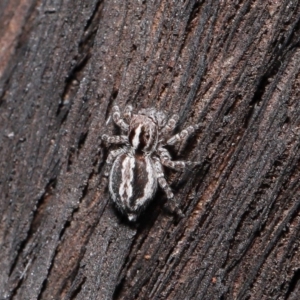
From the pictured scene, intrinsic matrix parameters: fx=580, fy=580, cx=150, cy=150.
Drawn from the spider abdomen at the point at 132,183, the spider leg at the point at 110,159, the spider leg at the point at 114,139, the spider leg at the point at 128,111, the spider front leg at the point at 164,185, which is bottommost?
the spider abdomen at the point at 132,183

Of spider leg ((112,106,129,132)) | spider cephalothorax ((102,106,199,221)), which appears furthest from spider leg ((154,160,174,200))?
spider leg ((112,106,129,132))

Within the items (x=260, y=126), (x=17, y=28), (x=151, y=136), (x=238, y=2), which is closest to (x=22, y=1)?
(x=17, y=28)

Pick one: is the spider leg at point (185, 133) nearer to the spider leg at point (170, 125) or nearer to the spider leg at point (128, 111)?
the spider leg at point (170, 125)

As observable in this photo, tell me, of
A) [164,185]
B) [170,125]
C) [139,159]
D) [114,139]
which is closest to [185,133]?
[170,125]

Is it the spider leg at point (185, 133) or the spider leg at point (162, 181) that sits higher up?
the spider leg at point (185, 133)

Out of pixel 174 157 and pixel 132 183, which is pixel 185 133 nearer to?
pixel 174 157

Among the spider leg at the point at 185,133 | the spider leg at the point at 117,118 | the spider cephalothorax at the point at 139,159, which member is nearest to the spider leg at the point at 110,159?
the spider cephalothorax at the point at 139,159
